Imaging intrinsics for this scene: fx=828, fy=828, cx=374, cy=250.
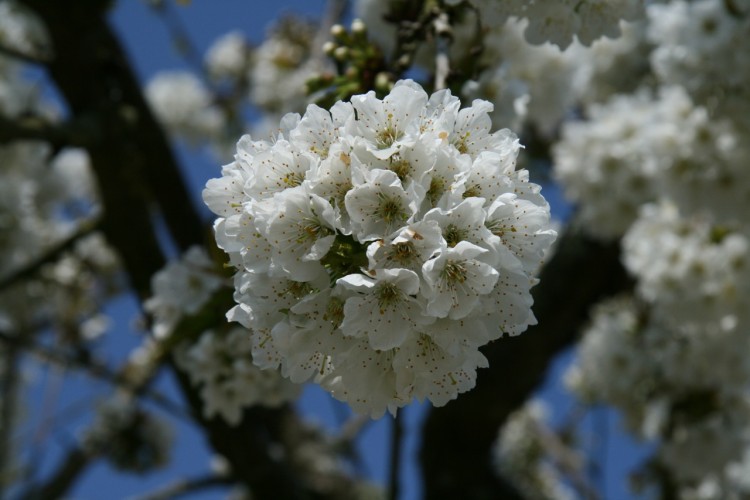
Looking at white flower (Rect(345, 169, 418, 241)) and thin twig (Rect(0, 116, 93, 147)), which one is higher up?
thin twig (Rect(0, 116, 93, 147))

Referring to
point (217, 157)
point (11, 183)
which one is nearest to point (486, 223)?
point (11, 183)

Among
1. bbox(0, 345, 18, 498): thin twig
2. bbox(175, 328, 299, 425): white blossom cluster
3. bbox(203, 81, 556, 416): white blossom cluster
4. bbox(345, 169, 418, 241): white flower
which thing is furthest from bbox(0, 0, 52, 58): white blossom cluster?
bbox(345, 169, 418, 241): white flower

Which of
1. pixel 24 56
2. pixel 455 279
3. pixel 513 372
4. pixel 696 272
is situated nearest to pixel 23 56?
pixel 24 56

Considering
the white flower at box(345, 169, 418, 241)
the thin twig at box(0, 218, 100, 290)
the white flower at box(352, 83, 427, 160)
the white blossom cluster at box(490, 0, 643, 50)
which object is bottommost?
the white flower at box(345, 169, 418, 241)

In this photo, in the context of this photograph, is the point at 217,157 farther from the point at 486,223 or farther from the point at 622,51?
the point at 486,223

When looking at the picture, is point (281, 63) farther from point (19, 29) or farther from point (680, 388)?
point (680, 388)

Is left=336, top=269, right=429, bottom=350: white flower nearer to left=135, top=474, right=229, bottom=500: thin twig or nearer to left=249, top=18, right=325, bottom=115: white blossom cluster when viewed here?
left=135, top=474, right=229, bottom=500: thin twig

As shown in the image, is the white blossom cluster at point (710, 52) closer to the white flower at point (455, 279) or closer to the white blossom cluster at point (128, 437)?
the white flower at point (455, 279)
